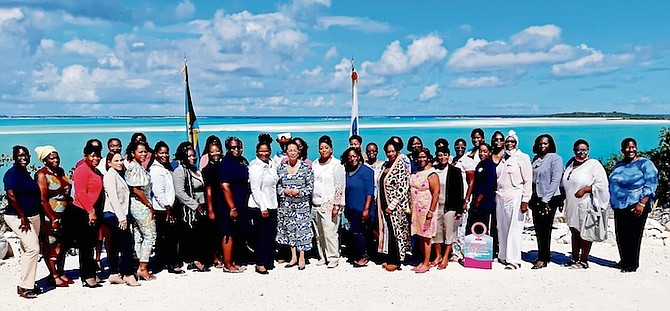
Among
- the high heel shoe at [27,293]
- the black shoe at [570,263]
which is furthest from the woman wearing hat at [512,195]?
the high heel shoe at [27,293]

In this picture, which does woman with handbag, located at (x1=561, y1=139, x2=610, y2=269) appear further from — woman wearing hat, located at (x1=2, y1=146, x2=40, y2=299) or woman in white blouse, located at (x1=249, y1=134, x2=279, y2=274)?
woman wearing hat, located at (x1=2, y1=146, x2=40, y2=299)

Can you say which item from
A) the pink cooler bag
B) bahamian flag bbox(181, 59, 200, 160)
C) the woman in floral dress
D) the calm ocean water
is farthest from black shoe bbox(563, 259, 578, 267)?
the calm ocean water

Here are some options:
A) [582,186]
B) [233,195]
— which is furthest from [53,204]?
[582,186]

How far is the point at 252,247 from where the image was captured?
7.58 meters

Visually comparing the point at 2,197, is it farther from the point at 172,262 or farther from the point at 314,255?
the point at 314,255

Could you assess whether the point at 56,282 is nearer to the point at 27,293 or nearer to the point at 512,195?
the point at 27,293

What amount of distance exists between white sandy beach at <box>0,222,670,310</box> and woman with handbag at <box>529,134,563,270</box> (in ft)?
1.45

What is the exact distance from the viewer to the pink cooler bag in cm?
691

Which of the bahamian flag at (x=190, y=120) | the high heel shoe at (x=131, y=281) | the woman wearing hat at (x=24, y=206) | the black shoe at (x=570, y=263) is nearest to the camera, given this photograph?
the woman wearing hat at (x=24, y=206)

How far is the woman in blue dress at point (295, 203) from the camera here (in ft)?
22.0

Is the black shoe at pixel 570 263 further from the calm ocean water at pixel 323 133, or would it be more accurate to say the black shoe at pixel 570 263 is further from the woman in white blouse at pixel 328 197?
the calm ocean water at pixel 323 133

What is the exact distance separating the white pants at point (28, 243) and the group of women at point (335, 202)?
319mm

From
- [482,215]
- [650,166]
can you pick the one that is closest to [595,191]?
[650,166]

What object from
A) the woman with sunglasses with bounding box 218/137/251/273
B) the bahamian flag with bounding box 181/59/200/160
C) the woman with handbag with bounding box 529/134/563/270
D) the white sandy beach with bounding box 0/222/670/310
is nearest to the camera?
the white sandy beach with bounding box 0/222/670/310
